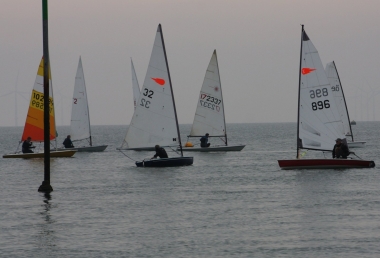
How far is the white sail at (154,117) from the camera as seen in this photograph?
5141cm

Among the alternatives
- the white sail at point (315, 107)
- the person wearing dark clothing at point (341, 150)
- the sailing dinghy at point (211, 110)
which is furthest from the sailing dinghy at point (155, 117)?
the sailing dinghy at point (211, 110)

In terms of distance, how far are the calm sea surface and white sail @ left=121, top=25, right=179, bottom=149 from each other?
2.91 meters

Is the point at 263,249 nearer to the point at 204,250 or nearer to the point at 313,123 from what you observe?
the point at 204,250

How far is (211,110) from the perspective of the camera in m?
73.6

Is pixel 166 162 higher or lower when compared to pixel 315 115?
lower

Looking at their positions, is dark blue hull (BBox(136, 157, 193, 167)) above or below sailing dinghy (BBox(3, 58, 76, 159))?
below

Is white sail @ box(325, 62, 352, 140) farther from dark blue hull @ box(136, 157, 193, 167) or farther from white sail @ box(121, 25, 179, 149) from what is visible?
dark blue hull @ box(136, 157, 193, 167)

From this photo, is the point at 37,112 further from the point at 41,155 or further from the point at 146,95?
the point at 146,95

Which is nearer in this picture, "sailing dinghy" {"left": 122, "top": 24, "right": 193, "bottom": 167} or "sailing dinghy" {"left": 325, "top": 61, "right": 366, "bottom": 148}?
"sailing dinghy" {"left": 122, "top": 24, "right": 193, "bottom": 167}

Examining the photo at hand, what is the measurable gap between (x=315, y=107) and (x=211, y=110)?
91.9 feet

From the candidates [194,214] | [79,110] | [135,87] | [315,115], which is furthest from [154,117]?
[135,87]

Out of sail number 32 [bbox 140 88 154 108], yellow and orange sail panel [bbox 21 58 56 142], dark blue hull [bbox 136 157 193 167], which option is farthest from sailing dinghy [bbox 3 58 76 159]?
dark blue hull [bbox 136 157 193 167]

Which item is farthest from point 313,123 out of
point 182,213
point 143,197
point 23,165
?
point 23,165

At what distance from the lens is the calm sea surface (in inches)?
882
